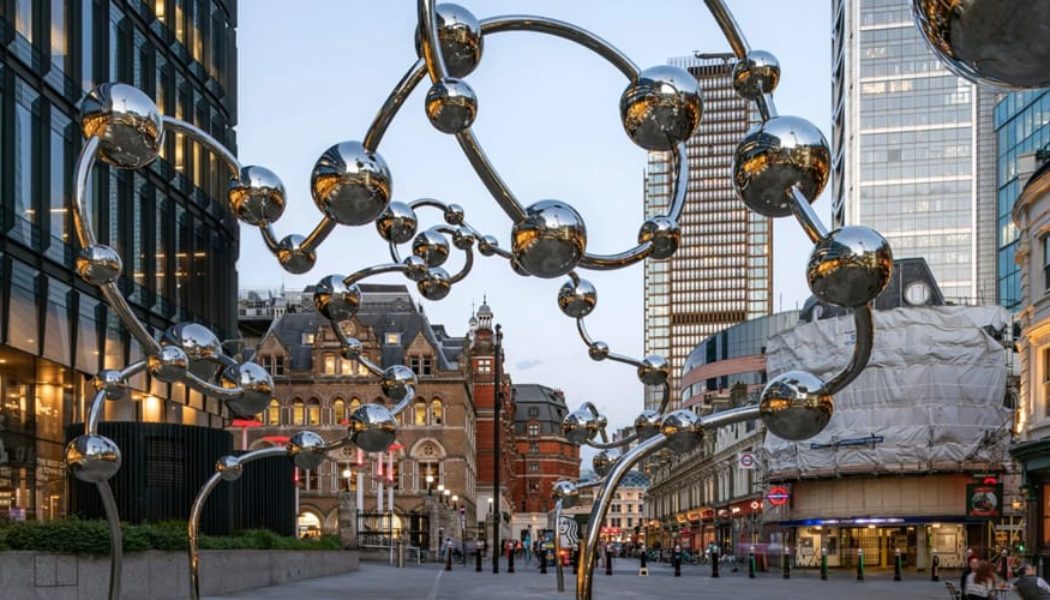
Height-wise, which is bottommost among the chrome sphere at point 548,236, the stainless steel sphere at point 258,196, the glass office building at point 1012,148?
the chrome sphere at point 548,236

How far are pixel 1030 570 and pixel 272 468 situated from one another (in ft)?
73.8

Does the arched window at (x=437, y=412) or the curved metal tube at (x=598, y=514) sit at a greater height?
the curved metal tube at (x=598, y=514)

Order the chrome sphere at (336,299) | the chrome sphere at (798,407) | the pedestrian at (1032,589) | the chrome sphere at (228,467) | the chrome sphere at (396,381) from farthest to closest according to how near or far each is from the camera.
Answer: the pedestrian at (1032,589) → the chrome sphere at (396,381) → the chrome sphere at (228,467) → the chrome sphere at (336,299) → the chrome sphere at (798,407)

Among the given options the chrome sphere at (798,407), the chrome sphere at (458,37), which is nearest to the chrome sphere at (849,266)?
the chrome sphere at (798,407)

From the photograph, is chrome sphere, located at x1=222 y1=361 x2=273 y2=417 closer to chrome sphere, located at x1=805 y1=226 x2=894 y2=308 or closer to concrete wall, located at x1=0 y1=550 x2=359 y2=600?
chrome sphere, located at x1=805 y1=226 x2=894 y2=308

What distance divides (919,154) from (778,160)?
429ft

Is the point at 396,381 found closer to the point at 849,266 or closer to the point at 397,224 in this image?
the point at 397,224

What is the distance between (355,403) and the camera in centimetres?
9794

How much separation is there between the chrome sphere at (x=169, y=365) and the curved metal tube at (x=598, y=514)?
3258 mm

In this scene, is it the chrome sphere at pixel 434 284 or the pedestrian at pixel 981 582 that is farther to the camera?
the pedestrian at pixel 981 582

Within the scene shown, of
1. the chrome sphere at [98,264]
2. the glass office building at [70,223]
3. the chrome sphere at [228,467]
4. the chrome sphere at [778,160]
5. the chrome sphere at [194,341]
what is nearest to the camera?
the chrome sphere at [778,160]

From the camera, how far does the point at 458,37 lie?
5.52 meters

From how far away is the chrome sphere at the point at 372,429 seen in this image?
8656 millimetres

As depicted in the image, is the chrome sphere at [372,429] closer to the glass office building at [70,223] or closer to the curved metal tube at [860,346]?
the curved metal tube at [860,346]
